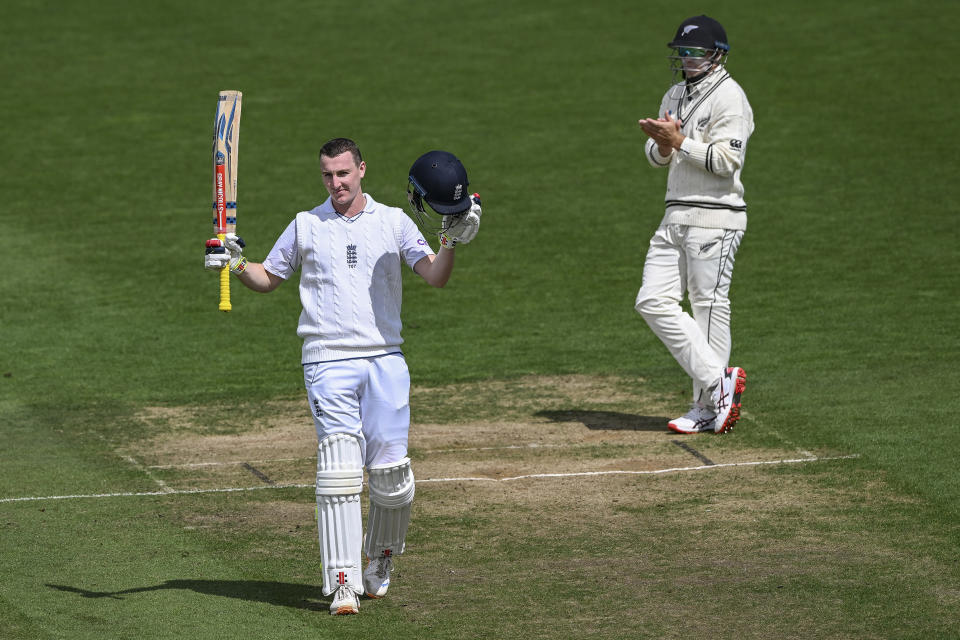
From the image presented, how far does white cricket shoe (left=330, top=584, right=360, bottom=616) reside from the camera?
23.1ft

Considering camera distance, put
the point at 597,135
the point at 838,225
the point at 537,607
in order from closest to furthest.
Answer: the point at 537,607 → the point at 838,225 → the point at 597,135

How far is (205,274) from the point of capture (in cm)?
1516

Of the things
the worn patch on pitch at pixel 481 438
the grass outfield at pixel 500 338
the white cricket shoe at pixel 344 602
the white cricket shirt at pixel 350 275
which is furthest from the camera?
the worn patch on pitch at pixel 481 438

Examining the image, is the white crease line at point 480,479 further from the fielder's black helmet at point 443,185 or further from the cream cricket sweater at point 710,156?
the fielder's black helmet at point 443,185

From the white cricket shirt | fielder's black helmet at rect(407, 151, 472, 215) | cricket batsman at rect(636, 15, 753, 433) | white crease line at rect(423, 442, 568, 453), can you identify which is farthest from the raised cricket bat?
cricket batsman at rect(636, 15, 753, 433)

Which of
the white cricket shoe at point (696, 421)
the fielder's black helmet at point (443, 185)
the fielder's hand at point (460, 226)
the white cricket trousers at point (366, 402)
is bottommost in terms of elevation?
the white cricket shoe at point (696, 421)

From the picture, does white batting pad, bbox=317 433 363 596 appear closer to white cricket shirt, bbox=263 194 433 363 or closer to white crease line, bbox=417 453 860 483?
white cricket shirt, bbox=263 194 433 363

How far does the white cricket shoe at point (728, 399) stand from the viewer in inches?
402

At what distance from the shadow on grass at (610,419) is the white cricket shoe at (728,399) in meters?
0.44

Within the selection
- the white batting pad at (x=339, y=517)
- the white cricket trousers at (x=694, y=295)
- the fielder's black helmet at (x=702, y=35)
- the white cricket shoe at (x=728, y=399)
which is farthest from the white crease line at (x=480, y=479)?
the fielder's black helmet at (x=702, y=35)

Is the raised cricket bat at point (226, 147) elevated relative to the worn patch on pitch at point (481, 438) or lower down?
elevated

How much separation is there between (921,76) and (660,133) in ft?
36.8

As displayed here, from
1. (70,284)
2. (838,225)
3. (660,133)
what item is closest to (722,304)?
(660,133)

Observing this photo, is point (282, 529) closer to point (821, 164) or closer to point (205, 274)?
point (205, 274)
